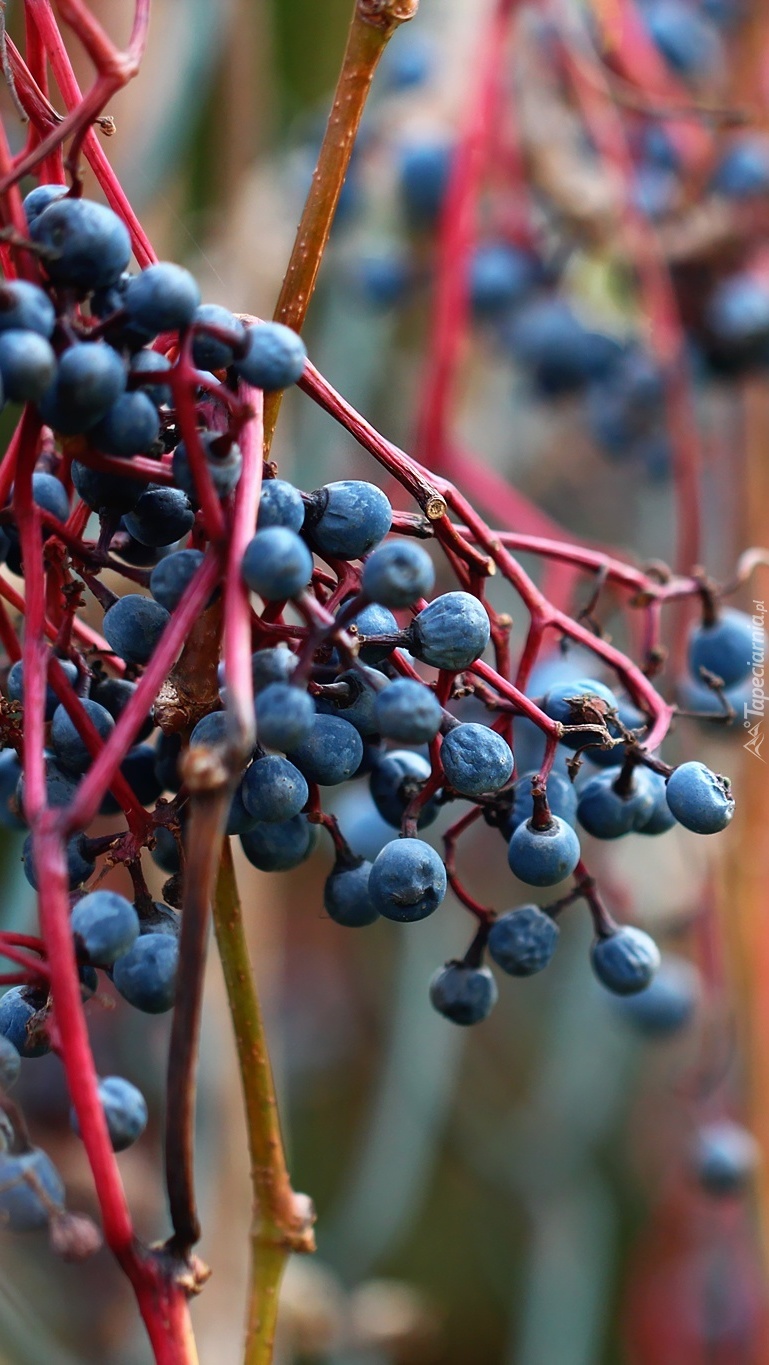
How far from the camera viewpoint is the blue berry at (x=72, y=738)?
1.74 ft

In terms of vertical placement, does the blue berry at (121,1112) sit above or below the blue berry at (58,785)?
below

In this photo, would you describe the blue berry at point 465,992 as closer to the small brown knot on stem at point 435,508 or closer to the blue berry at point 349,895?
the blue berry at point 349,895

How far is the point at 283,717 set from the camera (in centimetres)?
44

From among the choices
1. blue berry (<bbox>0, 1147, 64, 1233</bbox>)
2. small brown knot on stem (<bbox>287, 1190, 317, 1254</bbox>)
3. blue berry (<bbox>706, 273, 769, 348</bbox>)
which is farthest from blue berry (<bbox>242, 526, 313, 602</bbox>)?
blue berry (<bbox>706, 273, 769, 348</bbox>)

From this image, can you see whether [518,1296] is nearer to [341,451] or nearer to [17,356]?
[341,451]

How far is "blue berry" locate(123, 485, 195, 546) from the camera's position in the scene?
1.66ft

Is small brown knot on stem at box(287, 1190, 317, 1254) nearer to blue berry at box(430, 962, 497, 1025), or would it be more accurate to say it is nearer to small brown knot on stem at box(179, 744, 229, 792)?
blue berry at box(430, 962, 497, 1025)

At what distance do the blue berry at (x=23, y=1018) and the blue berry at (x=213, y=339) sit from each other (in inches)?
10.1

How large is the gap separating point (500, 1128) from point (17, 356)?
2.20 m

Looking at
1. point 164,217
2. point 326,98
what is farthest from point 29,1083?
point 326,98

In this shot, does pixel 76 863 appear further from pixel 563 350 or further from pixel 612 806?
pixel 563 350

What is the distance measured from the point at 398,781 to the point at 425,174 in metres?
1.28

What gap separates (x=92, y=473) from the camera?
497mm

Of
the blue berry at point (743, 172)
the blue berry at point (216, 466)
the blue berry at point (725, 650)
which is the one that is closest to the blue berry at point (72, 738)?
the blue berry at point (216, 466)
